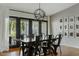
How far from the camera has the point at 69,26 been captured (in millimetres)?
2980

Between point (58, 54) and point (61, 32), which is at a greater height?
point (61, 32)

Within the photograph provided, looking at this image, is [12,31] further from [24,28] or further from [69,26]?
[69,26]

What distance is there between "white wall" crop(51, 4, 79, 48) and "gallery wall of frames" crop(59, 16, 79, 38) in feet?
0.25

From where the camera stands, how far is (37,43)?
290 centimetres

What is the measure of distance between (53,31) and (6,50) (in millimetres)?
1111

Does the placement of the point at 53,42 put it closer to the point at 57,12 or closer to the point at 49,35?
the point at 49,35

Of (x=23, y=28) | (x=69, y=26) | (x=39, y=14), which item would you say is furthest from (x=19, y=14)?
(x=69, y=26)

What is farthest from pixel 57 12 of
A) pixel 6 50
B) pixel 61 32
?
pixel 6 50

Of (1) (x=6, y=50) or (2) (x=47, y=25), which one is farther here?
(2) (x=47, y=25)

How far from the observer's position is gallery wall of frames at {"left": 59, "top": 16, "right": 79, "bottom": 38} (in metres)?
2.88

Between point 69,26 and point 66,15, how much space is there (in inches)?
10.3

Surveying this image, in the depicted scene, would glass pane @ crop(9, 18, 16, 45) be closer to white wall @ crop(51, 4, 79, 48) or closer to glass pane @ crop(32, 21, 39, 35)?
glass pane @ crop(32, 21, 39, 35)

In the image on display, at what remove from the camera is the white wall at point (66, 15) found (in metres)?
2.86

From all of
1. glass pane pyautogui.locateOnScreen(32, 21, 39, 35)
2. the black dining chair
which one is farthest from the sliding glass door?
the black dining chair
